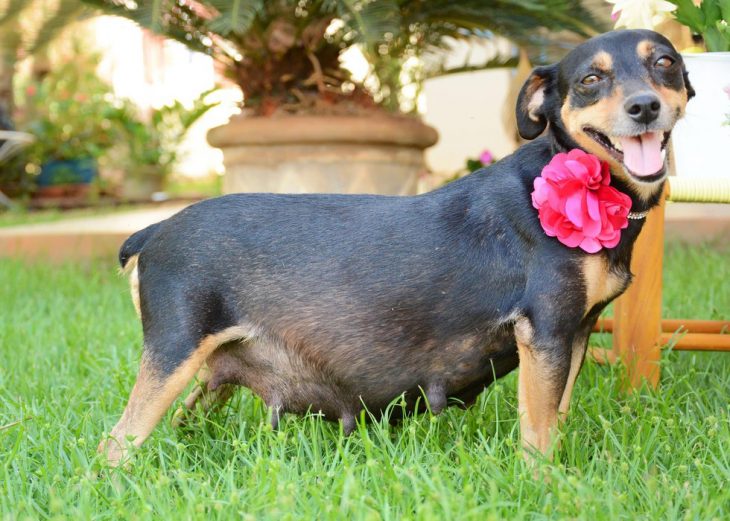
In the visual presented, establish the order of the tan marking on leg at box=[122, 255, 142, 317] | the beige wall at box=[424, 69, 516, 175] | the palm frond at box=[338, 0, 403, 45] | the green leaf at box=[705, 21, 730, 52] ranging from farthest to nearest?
the beige wall at box=[424, 69, 516, 175] < the palm frond at box=[338, 0, 403, 45] < the green leaf at box=[705, 21, 730, 52] < the tan marking on leg at box=[122, 255, 142, 317]

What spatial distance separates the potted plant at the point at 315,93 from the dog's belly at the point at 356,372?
270cm

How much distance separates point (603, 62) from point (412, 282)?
740 mm

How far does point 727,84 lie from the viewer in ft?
8.48

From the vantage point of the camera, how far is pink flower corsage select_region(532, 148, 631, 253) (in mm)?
2111

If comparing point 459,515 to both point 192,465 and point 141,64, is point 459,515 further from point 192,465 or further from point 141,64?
point 141,64

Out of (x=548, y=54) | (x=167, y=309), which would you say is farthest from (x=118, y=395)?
(x=548, y=54)

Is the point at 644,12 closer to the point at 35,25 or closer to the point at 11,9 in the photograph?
the point at 11,9

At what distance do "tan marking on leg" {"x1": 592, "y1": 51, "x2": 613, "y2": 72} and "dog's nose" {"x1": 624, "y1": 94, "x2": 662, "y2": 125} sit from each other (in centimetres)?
15

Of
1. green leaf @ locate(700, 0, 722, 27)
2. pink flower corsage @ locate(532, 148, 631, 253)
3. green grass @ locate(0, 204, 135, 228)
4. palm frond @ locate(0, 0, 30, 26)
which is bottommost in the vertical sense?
green grass @ locate(0, 204, 135, 228)

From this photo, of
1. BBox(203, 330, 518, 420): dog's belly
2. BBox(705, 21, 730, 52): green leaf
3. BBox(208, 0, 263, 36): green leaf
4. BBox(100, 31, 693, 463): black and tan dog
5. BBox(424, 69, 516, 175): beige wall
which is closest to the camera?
BBox(100, 31, 693, 463): black and tan dog

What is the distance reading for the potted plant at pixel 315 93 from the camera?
4.95 meters

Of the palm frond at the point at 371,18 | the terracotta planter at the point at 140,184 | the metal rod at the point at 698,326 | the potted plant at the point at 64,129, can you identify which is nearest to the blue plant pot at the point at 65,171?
the potted plant at the point at 64,129

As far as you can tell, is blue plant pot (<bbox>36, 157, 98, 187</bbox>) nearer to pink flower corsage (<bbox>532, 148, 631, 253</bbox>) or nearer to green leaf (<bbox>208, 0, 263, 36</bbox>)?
green leaf (<bbox>208, 0, 263, 36</bbox>)

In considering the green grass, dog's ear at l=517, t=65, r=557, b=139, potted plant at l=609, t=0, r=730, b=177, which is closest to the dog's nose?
dog's ear at l=517, t=65, r=557, b=139
